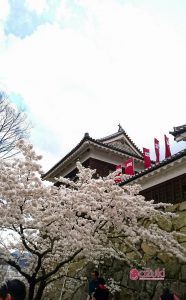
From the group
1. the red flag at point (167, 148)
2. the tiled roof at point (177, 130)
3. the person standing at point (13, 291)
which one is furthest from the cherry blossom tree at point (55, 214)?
the red flag at point (167, 148)

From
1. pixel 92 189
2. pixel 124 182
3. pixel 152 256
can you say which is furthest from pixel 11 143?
pixel 152 256

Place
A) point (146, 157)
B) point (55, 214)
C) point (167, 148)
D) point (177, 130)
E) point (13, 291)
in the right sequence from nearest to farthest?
point (13, 291), point (55, 214), point (177, 130), point (167, 148), point (146, 157)

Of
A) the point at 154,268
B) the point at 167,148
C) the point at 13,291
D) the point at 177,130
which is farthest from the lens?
the point at 167,148

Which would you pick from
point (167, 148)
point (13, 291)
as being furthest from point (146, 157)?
point (13, 291)

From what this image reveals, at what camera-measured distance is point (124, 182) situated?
15828mm

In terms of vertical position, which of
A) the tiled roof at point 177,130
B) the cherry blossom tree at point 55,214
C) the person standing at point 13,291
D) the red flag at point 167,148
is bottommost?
the person standing at point 13,291

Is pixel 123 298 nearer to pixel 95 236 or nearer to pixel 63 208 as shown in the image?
pixel 95 236

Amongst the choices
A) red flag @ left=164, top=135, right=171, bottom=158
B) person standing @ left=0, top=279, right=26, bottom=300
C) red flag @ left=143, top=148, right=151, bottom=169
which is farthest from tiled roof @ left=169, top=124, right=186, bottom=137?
person standing @ left=0, top=279, right=26, bottom=300

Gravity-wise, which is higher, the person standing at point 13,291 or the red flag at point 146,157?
the red flag at point 146,157

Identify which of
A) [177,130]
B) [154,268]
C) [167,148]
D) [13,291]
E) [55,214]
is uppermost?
[167,148]

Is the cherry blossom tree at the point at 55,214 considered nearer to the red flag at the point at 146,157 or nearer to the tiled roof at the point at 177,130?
the tiled roof at the point at 177,130

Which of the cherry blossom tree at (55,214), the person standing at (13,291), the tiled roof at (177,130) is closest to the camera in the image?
the person standing at (13,291)

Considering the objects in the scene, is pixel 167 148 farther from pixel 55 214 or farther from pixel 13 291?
pixel 13 291

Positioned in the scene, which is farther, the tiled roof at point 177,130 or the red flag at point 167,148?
the red flag at point 167,148
